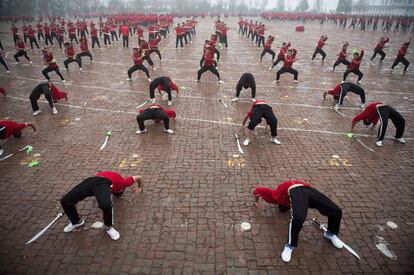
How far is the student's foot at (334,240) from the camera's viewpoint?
4480mm

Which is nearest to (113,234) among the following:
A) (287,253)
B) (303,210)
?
(287,253)

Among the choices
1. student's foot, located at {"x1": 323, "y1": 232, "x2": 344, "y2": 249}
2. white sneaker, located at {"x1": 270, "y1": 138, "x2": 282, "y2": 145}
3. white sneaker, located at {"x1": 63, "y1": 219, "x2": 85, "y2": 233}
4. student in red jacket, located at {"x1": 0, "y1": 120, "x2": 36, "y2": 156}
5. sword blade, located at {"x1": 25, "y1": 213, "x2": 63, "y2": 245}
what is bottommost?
sword blade, located at {"x1": 25, "y1": 213, "x2": 63, "y2": 245}

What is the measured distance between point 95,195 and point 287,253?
Answer: 332cm

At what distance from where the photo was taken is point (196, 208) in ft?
17.6

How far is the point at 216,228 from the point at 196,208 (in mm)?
646

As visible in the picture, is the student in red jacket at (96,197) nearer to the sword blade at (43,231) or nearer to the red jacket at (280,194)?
the sword blade at (43,231)

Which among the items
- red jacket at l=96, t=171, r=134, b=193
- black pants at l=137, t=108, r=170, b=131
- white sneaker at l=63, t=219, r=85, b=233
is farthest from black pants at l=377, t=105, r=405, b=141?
white sneaker at l=63, t=219, r=85, b=233

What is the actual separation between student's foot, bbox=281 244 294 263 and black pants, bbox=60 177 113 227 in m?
2.92

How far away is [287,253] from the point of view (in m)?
4.32

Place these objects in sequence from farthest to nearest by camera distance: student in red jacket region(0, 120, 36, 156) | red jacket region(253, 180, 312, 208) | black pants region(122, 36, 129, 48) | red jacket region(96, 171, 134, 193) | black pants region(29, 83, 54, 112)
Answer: black pants region(122, 36, 129, 48)
black pants region(29, 83, 54, 112)
student in red jacket region(0, 120, 36, 156)
red jacket region(96, 171, 134, 193)
red jacket region(253, 180, 312, 208)

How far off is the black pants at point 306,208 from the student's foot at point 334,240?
67 millimetres

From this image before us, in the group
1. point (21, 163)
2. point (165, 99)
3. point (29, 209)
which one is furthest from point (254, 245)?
point (165, 99)

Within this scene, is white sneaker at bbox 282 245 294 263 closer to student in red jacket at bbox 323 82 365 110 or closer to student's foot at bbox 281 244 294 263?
student's foot at bbox 281 244 294 263

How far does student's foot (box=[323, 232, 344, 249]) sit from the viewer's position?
448 cm
